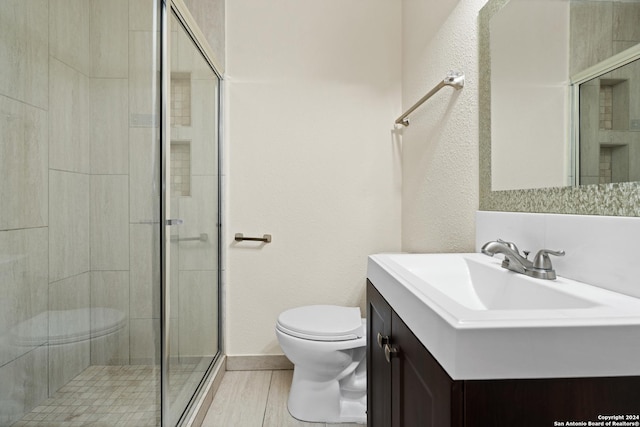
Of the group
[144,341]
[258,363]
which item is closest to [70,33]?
[144,341]

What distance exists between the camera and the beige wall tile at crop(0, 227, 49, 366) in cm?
70

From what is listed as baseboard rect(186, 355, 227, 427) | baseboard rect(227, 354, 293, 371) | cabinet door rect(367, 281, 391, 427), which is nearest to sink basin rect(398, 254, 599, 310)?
cabinet door rect(367, 281, 391, 427)

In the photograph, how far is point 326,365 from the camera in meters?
1.66

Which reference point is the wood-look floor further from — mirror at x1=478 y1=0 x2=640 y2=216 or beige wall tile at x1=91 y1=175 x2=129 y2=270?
mirror at x1=478 y1=0 x2=640 y2=216

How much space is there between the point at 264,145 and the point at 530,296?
5.48 feet

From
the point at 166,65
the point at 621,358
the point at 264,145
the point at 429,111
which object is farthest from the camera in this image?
the point at 264,145

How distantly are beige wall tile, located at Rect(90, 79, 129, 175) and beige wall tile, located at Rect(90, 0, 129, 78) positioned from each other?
1.1 inches

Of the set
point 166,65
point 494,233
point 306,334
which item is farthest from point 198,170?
point 494,233

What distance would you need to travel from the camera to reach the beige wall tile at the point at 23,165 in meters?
0.70

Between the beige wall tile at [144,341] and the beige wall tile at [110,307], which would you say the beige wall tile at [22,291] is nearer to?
the beige wall tile at [110,307]

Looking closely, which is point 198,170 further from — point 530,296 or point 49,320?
point 530,296

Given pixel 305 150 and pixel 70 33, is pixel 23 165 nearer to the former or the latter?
pixel 70 33

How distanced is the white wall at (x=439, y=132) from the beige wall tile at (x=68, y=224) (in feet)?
4.01

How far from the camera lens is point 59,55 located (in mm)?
818
